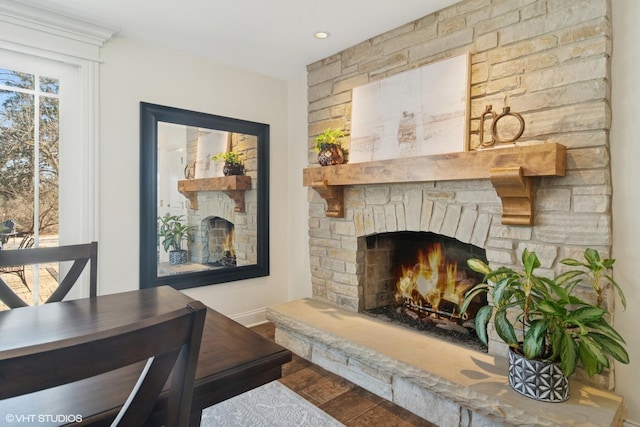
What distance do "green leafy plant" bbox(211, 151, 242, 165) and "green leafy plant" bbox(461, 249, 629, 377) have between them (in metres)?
2.46

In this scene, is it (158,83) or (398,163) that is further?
(158,83)

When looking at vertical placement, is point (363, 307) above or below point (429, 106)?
below

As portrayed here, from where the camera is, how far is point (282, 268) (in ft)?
12.8

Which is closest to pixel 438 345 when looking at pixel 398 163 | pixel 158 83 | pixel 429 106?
pixel 398 163

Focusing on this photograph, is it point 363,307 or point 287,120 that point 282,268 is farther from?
point 287,120

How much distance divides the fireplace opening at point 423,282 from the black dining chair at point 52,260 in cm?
199

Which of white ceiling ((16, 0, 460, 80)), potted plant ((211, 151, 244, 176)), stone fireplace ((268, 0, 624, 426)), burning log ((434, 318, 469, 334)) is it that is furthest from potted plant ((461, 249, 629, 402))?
potted plant ((211, 151, 244, 176))

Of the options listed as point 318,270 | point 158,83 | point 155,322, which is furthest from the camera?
point 318,270

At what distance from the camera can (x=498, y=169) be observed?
197 centimetres

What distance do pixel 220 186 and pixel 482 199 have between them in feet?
7.34

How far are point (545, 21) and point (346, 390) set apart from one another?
246cm

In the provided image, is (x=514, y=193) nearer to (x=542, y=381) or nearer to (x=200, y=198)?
(x=542, y=381)

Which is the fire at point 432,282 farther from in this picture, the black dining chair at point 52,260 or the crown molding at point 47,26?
the crown molding at point 47,26

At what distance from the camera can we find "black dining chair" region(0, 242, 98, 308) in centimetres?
175
